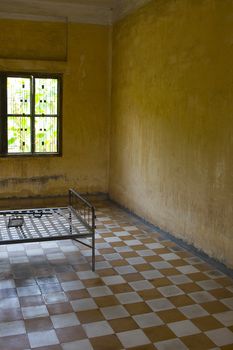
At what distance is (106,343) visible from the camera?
295 cm

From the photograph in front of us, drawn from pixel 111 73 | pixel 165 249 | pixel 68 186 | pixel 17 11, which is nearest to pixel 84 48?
pixel 111 73

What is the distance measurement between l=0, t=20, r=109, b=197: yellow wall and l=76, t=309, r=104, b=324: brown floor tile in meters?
4.06

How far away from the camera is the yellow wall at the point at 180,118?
4.25 metres

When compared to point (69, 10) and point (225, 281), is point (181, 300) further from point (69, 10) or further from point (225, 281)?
point (69, 10)

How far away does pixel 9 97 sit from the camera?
22.4 ft

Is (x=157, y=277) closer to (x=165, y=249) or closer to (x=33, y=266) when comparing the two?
(x=165, y=249)

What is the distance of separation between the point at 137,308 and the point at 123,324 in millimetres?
297

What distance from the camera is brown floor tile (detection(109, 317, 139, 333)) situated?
3146 millimetres

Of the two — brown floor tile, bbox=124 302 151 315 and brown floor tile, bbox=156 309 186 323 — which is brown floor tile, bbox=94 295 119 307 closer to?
brown floor tile, bbox=124 302 151 315

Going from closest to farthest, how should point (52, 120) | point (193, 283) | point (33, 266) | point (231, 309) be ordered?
point (231, 309), point (193, 283), point (33, 266), point (52, 120)

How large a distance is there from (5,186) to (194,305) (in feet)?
14.3

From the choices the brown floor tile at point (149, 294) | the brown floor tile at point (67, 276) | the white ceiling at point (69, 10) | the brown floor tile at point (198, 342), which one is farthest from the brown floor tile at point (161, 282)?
the white ceiling at point (69, 10)

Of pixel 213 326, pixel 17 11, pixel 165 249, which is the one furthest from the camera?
pixel 17 11

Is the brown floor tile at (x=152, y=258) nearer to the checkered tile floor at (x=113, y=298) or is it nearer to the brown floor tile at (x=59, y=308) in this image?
the checkered tile floor at (x=113, y=298)
